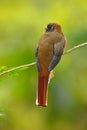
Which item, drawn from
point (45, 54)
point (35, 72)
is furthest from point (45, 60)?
point (35, 72)

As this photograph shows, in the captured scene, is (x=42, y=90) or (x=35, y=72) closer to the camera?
(x=42, y=90)

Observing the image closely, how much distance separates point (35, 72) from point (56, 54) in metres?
2.88

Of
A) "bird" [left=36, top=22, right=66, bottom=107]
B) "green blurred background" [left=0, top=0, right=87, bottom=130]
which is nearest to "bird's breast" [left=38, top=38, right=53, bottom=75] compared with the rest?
"bird" [left=36, top=22, right=66, bottom=107]

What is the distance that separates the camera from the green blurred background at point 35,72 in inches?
192

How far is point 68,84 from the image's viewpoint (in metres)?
5.30

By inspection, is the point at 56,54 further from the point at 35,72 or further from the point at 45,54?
the point at 35,72

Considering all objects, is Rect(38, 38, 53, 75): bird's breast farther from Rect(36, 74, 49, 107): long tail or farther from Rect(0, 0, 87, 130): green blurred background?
Rect(0, 0, 87, 130): green blurred background

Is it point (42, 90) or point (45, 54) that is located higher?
point (45, 54)

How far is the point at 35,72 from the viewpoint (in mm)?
4973

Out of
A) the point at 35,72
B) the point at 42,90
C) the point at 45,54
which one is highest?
the point at 35,72

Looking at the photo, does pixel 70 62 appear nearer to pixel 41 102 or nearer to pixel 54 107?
pixel 54 107

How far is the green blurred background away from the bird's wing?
228cm

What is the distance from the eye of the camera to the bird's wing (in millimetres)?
2064

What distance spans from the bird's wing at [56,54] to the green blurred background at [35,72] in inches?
89.7
